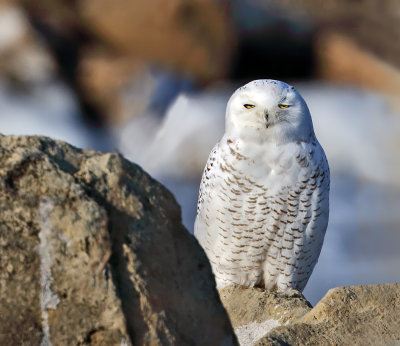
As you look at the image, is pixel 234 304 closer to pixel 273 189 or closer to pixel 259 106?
pixel 273 189

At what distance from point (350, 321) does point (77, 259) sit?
95 centimetres

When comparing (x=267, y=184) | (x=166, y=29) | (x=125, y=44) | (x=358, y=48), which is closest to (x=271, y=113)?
(x=267, y=184)

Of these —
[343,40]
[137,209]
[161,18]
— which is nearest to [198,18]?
[161,18]

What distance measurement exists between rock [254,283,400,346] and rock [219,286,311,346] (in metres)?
0.43

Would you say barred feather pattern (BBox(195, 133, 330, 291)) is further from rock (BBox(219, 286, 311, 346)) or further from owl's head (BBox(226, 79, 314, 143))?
rock (BBox(219, 286, 311, 346))

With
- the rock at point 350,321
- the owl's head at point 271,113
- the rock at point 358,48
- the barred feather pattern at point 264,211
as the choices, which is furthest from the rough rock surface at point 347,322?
the rock at point 358,48

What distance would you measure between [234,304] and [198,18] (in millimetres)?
7725

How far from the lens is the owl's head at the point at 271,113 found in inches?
136

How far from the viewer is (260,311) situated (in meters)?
2.93

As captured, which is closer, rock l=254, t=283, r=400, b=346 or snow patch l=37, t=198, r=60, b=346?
snow patch l=37, t=198, r=60, b=346

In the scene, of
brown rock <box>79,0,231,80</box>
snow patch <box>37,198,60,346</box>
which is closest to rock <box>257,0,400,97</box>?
brown rock <box>79,0,231,80</box>

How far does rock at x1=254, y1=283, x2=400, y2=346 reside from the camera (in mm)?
2064

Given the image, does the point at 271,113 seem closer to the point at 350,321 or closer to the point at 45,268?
the point at 350,321

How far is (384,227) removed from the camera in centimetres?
1052
